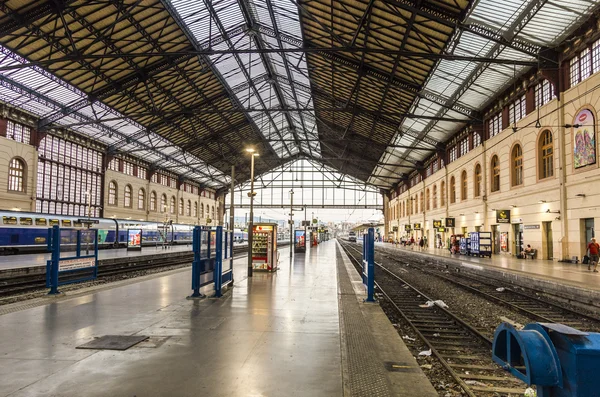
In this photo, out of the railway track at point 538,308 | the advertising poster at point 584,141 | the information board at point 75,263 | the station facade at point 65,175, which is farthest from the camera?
the station facade at point 65,175

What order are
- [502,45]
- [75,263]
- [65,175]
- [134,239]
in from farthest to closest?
[65,175] < [134,239] < [502,45] < [75,263]

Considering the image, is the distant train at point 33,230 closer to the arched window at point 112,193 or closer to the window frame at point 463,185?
the arched window at point 112,193

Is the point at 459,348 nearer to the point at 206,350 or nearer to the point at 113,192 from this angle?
the point at 206,350

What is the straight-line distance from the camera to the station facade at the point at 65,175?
29.4 meters

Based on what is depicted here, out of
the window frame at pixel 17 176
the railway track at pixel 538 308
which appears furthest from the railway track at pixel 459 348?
the window frame at pixel 17 176

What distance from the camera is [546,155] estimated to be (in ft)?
72.4

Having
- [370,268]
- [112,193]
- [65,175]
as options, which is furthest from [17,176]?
[370,268]

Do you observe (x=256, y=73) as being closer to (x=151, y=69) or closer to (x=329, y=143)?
(x=151, y=69)

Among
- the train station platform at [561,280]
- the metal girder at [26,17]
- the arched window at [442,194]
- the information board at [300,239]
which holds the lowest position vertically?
the train station platform at [561,280]

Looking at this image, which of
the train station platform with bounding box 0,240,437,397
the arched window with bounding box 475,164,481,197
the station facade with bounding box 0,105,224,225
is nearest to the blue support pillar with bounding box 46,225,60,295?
the train station platform with bounding box 0,240,437,397

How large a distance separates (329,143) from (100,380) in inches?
1787

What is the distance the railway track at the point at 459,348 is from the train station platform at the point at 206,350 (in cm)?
86

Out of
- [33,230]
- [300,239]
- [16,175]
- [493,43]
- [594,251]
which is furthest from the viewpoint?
[300,239]

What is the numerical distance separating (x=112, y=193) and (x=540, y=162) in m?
39.7
